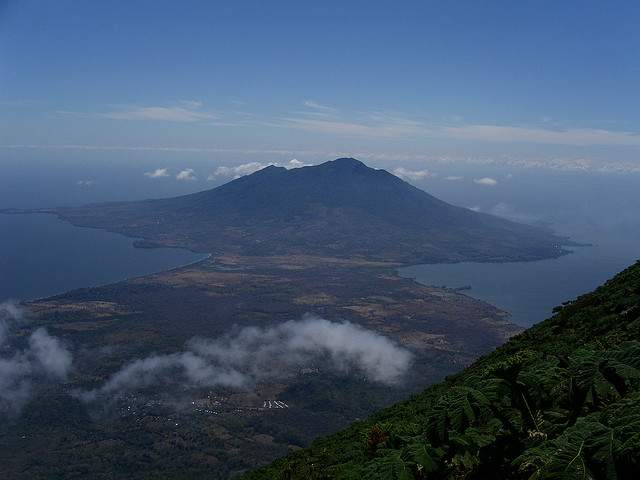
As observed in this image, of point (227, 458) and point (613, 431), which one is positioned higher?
point (613, 431)

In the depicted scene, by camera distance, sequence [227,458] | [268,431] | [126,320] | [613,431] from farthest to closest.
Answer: [126,320] → [268,431] → [227,458] → [613,431]

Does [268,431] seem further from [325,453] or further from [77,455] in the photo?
[325,453]

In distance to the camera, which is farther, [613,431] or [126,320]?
[126,320]

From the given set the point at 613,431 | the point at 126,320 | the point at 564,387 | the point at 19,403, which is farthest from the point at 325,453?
the point at 126,320

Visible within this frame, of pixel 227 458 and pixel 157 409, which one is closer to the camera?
pixel 227 458

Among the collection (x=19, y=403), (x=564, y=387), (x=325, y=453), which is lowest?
(x=19, y=403)

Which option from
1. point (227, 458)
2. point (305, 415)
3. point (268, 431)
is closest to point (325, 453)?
point (227, 458)

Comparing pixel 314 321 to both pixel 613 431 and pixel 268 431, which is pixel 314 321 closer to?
pixel 268 431

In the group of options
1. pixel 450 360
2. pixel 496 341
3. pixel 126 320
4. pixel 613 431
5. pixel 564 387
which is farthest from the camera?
pixel 126 320

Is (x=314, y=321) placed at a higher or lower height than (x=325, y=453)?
lower
